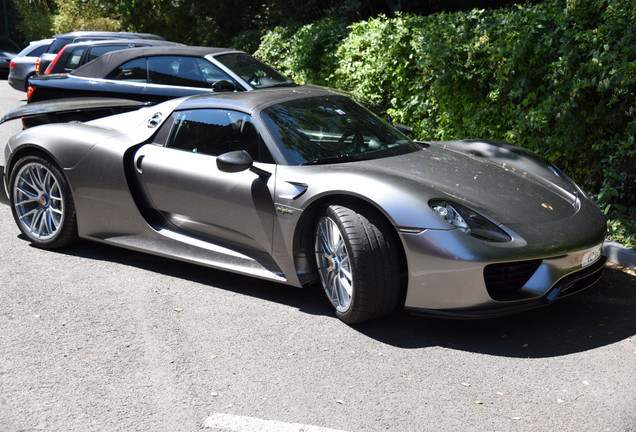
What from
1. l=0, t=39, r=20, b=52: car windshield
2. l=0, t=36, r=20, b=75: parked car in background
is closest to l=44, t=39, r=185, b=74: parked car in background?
l=0, t=36, r=20, b=75: parked car in background

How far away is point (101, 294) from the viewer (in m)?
5.04

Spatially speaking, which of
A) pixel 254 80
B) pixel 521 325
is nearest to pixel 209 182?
pixel 521 325

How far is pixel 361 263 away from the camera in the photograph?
418 centimetres

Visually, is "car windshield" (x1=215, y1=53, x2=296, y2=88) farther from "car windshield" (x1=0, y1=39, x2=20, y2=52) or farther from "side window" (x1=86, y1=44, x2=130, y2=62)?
"car windshield" (x1=0, y1=39, x2=20, y2=52)

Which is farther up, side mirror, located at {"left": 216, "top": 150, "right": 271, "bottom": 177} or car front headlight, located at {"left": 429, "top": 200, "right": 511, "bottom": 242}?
side mirror, located at {"left": 216, "top": 150, "right": 271, "bottom": 177}

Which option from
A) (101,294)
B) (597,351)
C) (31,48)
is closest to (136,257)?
(101,294)

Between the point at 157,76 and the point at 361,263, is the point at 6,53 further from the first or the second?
the point at 361,263

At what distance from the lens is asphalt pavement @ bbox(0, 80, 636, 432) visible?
3.37m

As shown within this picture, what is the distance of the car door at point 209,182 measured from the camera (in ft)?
15.6

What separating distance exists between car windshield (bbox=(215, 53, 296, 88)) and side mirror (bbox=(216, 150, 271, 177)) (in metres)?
4.95

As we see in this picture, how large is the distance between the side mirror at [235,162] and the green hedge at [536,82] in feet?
9.99

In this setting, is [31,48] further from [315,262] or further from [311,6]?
[315,262]

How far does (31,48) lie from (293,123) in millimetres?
15837

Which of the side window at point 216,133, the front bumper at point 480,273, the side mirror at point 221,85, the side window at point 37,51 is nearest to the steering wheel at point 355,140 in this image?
the side window at point 216,133
